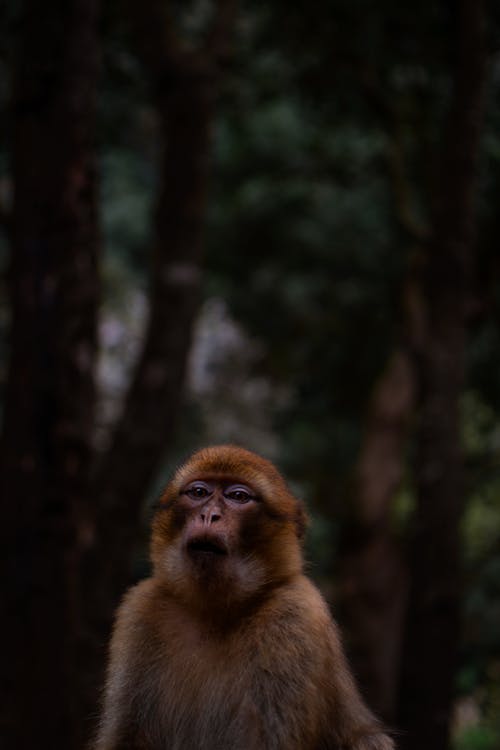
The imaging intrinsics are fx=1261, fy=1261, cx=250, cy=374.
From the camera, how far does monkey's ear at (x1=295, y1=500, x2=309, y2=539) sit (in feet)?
10.9

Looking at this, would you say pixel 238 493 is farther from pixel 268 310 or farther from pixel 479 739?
pixel 268 310

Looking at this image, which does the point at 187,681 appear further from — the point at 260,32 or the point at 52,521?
the point at 260,32

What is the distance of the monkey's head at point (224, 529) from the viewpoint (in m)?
3.07

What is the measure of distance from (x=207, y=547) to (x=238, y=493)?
0.17 m

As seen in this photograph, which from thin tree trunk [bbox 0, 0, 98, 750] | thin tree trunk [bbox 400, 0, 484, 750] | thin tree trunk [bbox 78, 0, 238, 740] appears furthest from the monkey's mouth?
thin tree trunk [bbox 400, 0, 484, 750]

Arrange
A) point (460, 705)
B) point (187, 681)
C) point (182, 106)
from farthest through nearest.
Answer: point (460, 705) → point (182, 106) → point (187, 681)

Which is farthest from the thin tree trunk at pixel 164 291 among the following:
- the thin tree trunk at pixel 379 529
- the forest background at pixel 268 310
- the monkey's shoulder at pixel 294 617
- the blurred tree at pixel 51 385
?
the thin tree trunk at pixel 379 529

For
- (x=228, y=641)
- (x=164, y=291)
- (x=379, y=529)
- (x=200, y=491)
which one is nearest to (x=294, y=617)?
(x=228, y=641)

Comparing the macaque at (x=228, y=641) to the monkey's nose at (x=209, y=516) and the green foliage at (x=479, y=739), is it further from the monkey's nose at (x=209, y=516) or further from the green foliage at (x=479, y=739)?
the green foliage at (x=479, y=739)

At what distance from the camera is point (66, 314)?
499 centimetres

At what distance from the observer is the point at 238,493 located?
3.16 metres

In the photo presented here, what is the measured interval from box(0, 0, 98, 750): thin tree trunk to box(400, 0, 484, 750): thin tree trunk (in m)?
2.29

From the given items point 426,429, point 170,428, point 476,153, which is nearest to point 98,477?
point 170,428

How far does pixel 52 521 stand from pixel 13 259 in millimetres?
1084
